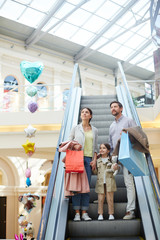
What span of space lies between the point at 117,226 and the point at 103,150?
3.66 ft

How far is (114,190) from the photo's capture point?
4523 millimetres

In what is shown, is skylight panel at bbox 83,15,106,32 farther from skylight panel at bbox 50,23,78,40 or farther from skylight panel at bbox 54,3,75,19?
skylight panel at bbox 54,3,75,19

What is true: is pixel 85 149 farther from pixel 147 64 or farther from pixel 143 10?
pixel 147 64

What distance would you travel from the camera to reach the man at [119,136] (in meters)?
4.36

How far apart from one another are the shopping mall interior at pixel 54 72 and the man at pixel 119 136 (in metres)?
1.74

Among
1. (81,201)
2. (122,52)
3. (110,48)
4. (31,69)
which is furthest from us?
(122,52)

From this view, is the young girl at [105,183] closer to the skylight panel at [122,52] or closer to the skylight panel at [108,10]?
the skylight panel at [108,10]

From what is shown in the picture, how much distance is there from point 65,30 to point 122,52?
206 inches

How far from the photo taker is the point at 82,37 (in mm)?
21922

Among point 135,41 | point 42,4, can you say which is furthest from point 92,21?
point 135,41

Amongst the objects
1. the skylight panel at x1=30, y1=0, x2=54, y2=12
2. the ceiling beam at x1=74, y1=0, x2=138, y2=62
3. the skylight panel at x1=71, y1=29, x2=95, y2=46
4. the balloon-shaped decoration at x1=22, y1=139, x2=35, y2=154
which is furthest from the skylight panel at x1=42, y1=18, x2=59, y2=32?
the balloon-shaped decoration at x1=22, y1=139, x2=35, y2=154

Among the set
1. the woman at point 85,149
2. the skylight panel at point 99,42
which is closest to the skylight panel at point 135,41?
the skylight panel at point 99,42

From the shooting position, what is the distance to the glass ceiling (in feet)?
60.5

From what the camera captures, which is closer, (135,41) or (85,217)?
(85,217)
